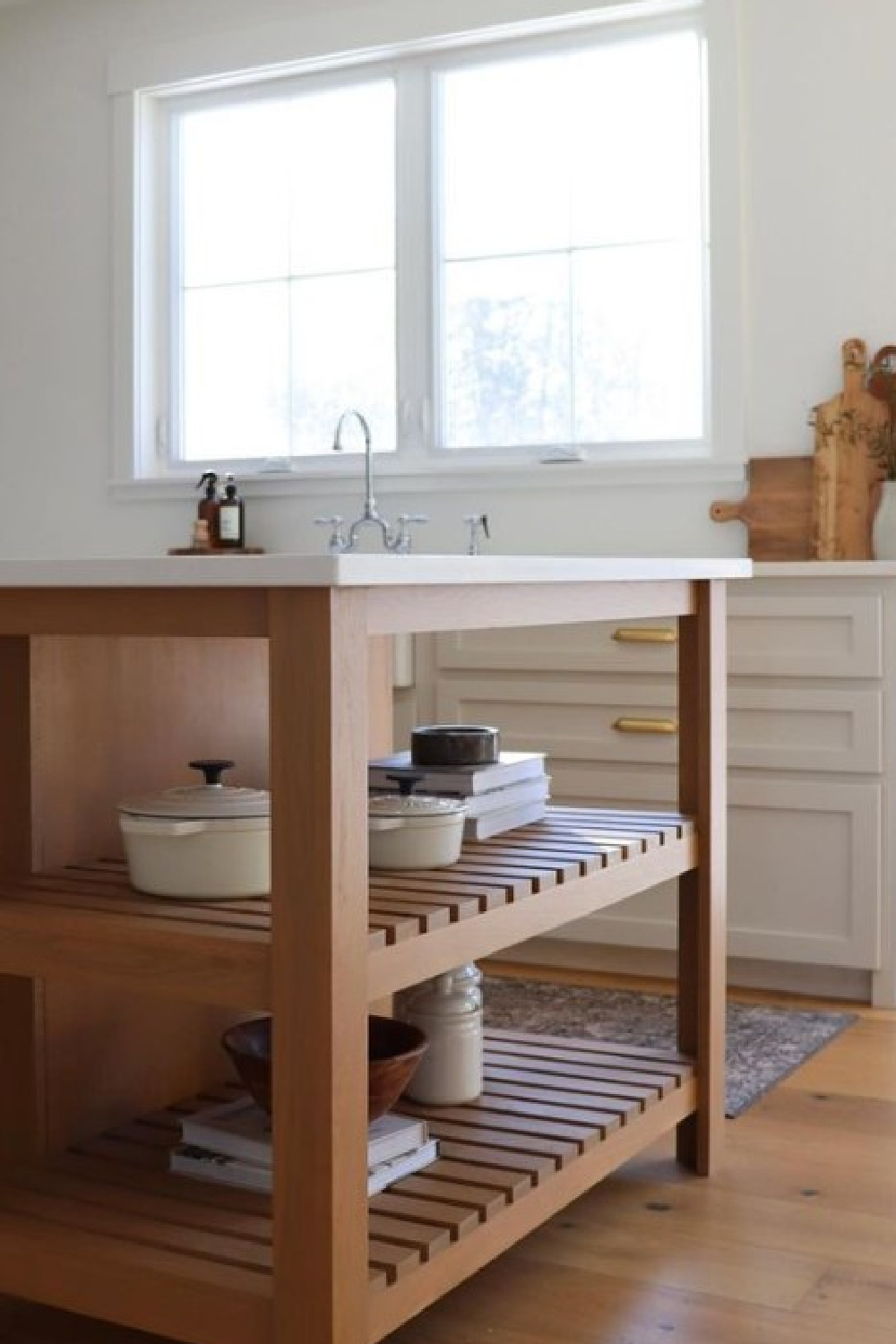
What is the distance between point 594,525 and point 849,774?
106 cm

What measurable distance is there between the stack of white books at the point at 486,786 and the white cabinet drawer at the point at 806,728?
1.30m

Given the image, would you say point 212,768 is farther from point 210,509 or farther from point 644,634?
point 210,509

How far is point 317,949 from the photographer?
1.66 metres

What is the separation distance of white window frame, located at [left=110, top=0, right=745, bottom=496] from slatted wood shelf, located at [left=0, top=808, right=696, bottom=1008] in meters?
2.34

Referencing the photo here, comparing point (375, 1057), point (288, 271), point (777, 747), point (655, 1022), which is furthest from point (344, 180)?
point (375, 1057)

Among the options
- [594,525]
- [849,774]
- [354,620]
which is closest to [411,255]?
[594,525]

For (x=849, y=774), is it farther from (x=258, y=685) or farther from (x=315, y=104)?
(x=315, y=104)

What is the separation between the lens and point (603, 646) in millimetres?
4008

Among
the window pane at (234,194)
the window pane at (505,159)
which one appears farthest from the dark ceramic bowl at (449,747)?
the window pane at (234,194)

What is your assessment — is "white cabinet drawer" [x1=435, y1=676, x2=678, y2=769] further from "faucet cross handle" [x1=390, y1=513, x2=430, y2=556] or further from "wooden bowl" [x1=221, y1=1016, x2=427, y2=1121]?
"wooden bowl" [x1=221, y1=1016, x2=427, y2=1121]

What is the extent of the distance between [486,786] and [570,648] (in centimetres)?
160

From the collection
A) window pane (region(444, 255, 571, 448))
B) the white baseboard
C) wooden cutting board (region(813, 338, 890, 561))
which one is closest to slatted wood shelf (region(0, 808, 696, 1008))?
the white baseboard

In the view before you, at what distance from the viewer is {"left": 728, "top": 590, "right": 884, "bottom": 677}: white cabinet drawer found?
3.72 metres

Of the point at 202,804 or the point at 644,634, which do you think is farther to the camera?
the point at 644,634
